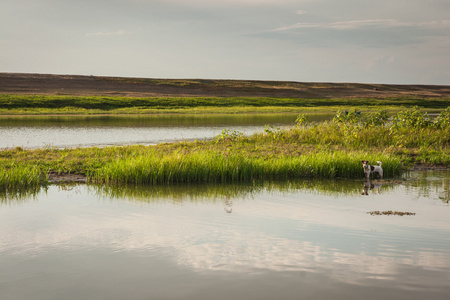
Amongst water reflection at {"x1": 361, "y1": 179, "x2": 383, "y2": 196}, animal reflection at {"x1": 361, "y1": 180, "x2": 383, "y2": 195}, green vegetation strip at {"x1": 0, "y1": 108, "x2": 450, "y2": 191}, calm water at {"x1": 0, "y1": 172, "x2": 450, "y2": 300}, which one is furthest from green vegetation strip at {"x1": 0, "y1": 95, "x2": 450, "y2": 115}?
calm water at {"x1": 0, "y1": 172, "x2": 450, "y2": 300}

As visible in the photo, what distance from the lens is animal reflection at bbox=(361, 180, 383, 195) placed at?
12598 millimetres

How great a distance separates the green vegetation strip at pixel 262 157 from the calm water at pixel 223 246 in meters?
1.73

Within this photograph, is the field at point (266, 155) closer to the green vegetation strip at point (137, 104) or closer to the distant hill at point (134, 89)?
the green vegetation strip at point (137, 104)

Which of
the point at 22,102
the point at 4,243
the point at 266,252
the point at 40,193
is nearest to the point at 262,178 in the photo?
the point at 40,193

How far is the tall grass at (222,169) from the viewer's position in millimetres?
13641

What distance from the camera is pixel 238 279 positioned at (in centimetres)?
650

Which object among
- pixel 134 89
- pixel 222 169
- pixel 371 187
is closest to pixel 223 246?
pixel 222 169

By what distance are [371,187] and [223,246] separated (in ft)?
22.5

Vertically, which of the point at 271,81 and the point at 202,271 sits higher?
the point at 271,81

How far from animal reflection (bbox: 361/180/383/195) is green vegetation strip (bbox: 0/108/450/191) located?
1.00 meters

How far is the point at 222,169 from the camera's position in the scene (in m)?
14.1

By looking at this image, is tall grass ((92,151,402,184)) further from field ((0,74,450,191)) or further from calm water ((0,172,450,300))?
calm water ((0,172,450,300))

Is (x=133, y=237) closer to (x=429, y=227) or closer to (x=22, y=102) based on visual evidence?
(x=429, y=227)

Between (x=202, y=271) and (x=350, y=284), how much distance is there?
1.96 m
